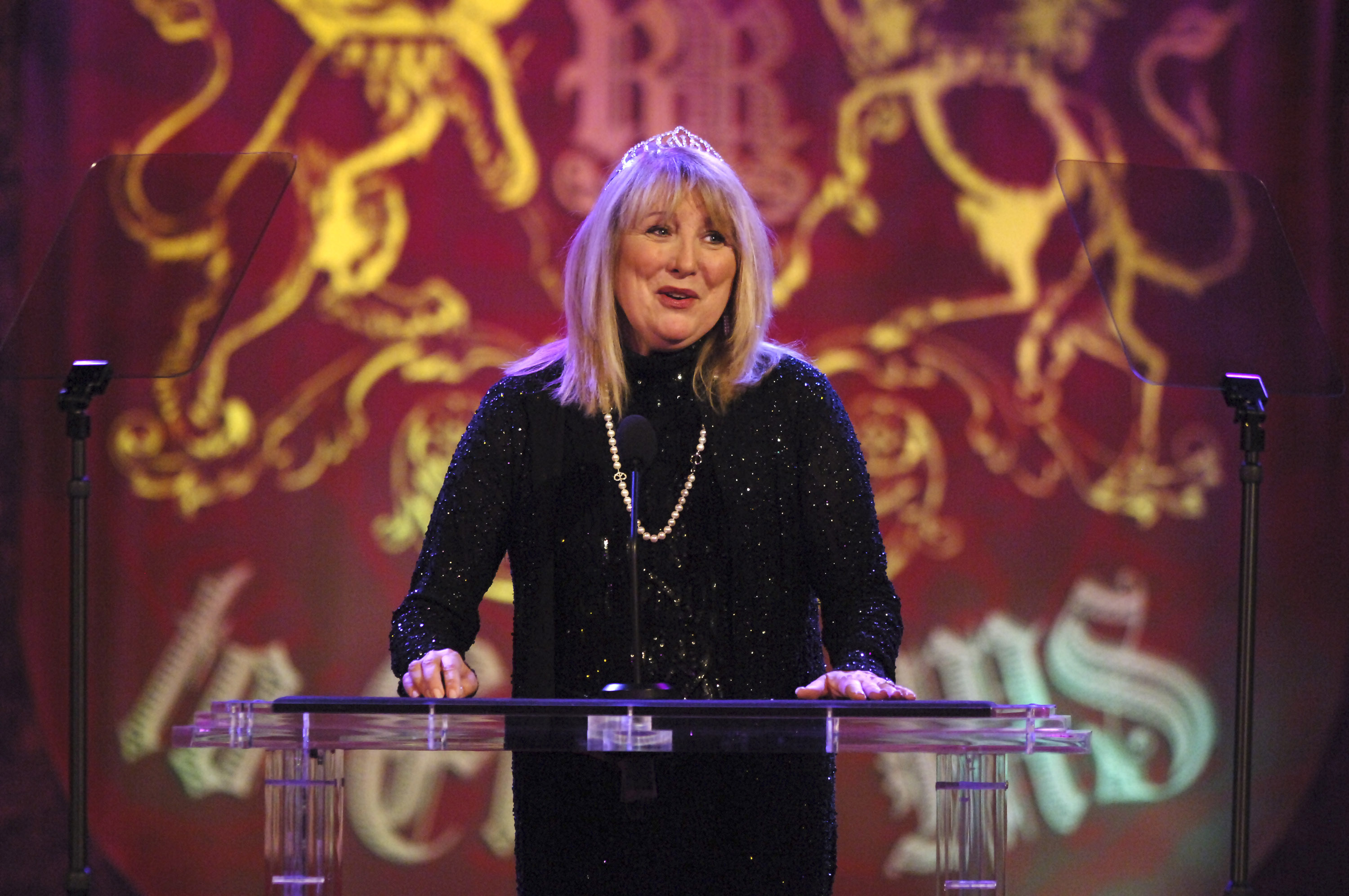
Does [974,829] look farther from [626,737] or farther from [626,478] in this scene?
[626,478]

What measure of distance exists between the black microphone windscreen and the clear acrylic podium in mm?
396

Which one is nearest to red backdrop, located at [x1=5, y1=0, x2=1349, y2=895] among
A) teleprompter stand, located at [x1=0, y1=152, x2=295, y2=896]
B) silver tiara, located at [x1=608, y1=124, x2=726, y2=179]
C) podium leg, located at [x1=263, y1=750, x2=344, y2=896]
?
teleprompter stand, located at [x1=0, y1=152, x2=295, y2=896]

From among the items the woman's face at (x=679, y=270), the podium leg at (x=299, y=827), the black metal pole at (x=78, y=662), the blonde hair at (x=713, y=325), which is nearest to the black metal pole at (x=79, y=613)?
the black metal pole at (x=78, y=662)

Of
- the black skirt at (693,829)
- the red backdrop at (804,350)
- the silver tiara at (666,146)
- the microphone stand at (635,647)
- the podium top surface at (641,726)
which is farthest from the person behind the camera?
the red backdrop at (804,350)

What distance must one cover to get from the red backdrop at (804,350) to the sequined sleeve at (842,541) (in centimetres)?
142

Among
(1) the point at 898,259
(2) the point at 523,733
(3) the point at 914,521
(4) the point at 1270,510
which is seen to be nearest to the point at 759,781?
(2) the point at 523,733

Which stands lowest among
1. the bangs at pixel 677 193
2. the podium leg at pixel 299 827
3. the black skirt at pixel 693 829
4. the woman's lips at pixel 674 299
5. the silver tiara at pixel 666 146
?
the black skirt at pixel 693 829

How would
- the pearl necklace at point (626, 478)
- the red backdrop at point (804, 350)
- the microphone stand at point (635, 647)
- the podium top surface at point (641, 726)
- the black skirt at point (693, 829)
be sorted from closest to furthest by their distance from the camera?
the podium top surface at point (641, 726) < the microphone stand at point (635, 647) < the black skirt at point (693, 829) < the pearl necklace at point (626, 478) < the red backdrop at point (804, 350)

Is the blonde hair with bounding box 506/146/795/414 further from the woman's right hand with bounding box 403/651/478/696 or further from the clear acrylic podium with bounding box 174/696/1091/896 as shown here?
the clear acrylic podium with bounding box 174/696/1091/896

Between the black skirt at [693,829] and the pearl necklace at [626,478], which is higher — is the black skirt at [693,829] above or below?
below

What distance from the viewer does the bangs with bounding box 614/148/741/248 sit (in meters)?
1.94

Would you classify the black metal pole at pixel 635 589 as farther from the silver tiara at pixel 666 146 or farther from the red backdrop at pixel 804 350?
the red backdrop at pixel 804 350

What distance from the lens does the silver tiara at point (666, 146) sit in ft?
6.65

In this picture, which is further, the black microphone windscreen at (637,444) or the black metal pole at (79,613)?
the black metal pole at (79,613)
